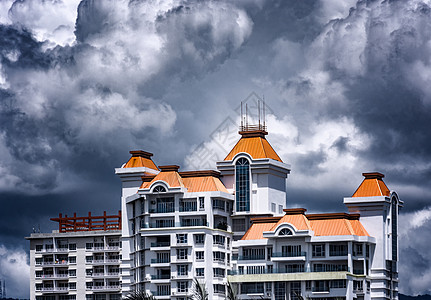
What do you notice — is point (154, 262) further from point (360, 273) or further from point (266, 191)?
point (360, 273)

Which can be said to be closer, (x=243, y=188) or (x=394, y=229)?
(x=394, y=229)

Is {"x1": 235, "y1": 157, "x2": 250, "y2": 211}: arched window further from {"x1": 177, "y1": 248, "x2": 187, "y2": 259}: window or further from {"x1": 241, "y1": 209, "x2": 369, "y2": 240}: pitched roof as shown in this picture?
{"x1": 177, "y1": 248, "x2": 187, "y2": 259}: window

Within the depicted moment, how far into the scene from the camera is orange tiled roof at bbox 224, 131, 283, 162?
14825 cm

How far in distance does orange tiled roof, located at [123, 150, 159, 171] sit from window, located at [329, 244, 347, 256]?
30.2m

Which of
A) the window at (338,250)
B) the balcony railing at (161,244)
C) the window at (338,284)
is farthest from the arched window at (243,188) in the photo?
the window at (338,284)

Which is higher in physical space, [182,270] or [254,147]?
[254,147]

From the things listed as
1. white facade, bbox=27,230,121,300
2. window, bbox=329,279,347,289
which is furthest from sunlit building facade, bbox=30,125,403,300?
white facade, bbox=27,230,121,300

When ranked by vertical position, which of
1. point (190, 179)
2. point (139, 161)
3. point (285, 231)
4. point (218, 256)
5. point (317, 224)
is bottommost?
point (218, 256)

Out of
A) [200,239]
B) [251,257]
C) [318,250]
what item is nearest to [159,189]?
[200,239]

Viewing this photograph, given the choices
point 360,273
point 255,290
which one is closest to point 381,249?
point 360,273

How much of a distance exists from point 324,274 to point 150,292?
79.9 feet

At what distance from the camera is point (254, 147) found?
490 ft

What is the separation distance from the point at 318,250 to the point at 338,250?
262cm

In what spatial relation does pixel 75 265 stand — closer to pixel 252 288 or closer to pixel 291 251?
pixel 252 288
